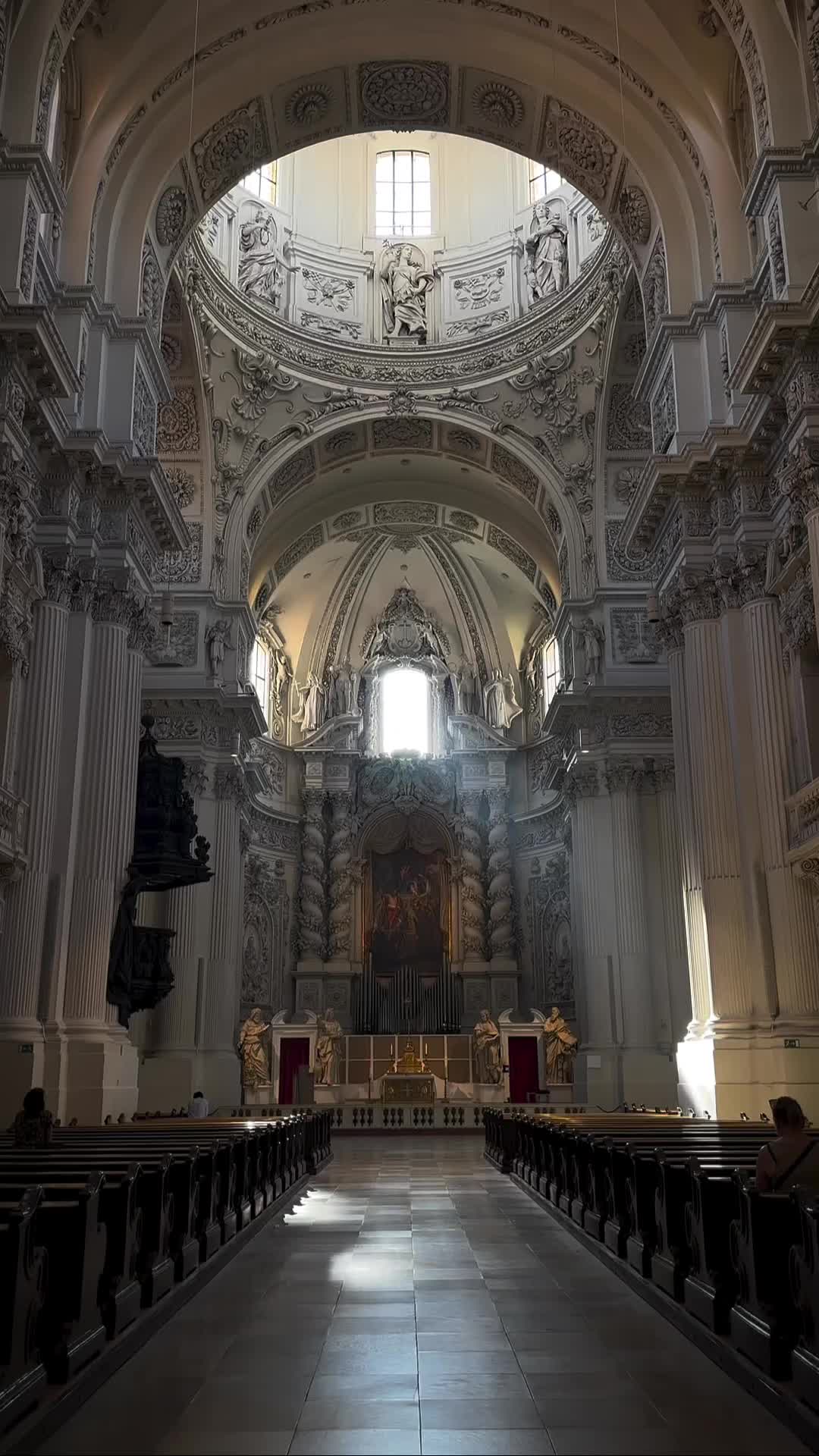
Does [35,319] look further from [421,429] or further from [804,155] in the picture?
[421,429]

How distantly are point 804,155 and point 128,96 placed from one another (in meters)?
9.07

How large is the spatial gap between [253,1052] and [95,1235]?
22.5 m

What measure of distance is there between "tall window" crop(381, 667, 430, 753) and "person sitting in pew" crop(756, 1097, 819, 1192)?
30.5m

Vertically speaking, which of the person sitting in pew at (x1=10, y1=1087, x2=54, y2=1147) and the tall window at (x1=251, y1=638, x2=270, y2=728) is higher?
the tall window at (x1=251, y1=638, x2=270, y2=728)

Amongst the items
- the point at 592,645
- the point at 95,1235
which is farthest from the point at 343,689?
the point at 95,1235

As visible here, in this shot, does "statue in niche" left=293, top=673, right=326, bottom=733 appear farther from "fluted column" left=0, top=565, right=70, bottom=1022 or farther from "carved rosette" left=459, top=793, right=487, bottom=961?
"fluted column" left=0, top=565, right=70, bottom=1022

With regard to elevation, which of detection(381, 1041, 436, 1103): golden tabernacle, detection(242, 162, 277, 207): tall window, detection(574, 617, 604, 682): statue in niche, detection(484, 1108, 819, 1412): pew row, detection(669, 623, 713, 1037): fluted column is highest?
detection(242, 162, 277, 207): tall window

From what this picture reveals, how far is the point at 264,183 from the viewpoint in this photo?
27719 millimetres

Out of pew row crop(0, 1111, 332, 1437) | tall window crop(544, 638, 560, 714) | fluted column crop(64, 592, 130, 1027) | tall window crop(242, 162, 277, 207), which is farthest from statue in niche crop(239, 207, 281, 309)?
pew row crop(0, 1111, 332, 1437)

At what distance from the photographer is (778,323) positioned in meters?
12.0

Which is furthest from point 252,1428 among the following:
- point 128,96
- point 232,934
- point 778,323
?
point 232,934

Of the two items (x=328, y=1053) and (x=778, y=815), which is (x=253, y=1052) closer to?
(x=328, y=1053)

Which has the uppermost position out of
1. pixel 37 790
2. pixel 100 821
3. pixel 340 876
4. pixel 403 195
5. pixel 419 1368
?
pixel 403 195

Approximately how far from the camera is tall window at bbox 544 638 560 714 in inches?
1305
